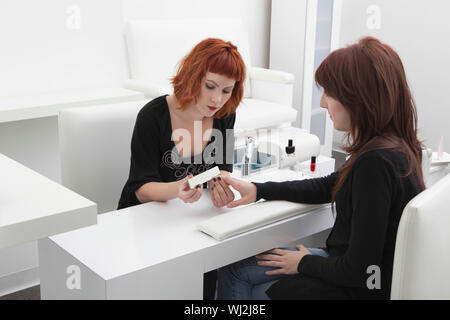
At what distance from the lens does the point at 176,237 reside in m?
1.47

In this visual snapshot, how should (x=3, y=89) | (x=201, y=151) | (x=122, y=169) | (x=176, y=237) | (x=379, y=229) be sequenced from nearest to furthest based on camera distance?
(x=379, y=229) < (x=176, y=237) < (x=201, y=151) < (x=122, y=169) < (x=3, y=89)

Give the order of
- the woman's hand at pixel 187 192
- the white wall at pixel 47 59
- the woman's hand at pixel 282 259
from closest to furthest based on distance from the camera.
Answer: the woman's hand at pixel 282 259
the woman's hand at pixel 187 192
the white wall at pixel 47 59

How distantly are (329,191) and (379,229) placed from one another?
15.0 inches

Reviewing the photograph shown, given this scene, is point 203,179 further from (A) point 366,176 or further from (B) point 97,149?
(B) point 97,149

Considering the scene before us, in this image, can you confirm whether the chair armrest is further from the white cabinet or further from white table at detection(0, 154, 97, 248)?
white table at detection(0, 154, 97, 248)

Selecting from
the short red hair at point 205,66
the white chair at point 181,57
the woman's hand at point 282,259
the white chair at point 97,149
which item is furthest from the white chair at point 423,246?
the white chair at point 181,57

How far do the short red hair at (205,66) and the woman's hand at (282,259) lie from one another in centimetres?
62

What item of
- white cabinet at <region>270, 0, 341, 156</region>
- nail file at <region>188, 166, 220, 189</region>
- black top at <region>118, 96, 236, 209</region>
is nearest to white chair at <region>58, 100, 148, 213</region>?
black top at <region>118, 96, 236, 209</region>

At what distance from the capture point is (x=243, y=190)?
174 centimetres

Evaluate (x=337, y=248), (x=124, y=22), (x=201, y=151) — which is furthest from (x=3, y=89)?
(x=337, y=248)

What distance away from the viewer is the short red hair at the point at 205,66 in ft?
6.13

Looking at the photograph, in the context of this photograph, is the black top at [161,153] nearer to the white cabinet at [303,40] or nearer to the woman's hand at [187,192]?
the woman's hand at [187,192]

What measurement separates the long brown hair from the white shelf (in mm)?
1671

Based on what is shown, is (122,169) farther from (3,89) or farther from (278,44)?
(278,44)
